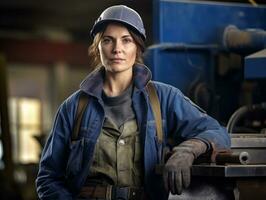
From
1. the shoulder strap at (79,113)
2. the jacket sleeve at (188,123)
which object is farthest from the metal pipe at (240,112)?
the shoulder strap at (79,113)

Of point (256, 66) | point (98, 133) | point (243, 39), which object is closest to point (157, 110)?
point (98, 133)

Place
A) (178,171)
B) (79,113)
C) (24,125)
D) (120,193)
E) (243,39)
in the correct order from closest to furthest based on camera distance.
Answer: (178,171)
(120,193)
(79,113)
(243,39)
(24,125)

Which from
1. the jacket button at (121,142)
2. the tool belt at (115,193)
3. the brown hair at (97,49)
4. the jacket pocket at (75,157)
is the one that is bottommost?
the tool belt at (115,193)

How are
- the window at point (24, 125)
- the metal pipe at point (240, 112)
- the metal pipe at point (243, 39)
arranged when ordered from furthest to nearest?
the window at point (24, 125), the metal pipe at point (243, 39), the metal pipe at point (240, 112)

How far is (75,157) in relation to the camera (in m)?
3.62

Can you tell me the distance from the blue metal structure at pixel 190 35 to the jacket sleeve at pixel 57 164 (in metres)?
1.56

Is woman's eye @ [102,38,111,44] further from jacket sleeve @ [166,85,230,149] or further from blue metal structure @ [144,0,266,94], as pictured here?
blue metal structure @ [144,0,266,94]

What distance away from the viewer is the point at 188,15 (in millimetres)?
5301

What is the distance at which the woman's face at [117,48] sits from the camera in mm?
3588

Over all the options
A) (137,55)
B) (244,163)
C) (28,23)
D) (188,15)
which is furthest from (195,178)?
(28,23)

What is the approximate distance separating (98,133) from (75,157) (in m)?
0.17

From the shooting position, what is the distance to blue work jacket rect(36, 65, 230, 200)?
357cm

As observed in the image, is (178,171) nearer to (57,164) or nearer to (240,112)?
(57,164)

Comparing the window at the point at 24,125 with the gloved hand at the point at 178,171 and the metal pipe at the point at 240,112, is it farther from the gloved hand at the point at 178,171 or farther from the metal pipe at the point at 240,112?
the gloved hand at the point at 178,171
